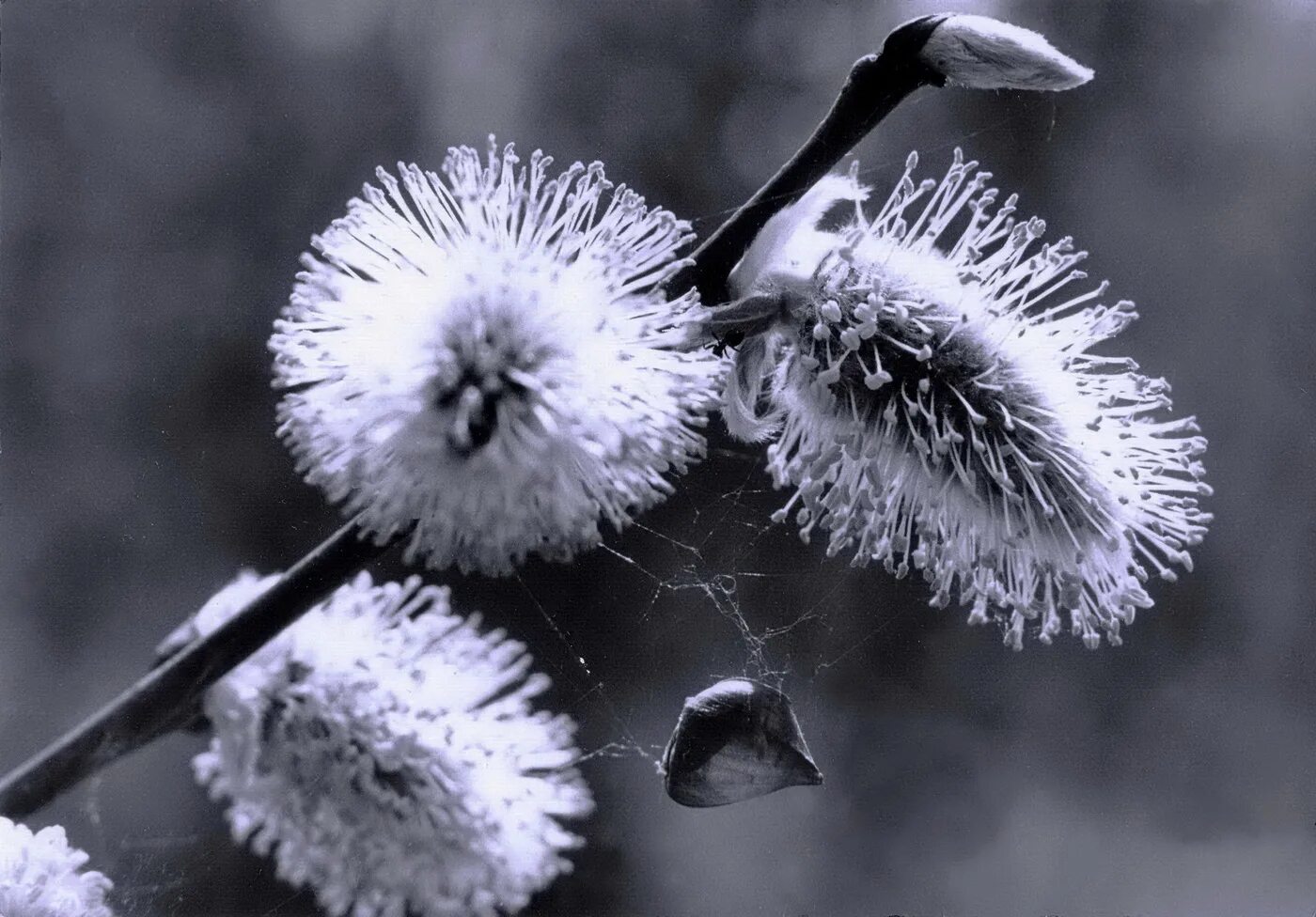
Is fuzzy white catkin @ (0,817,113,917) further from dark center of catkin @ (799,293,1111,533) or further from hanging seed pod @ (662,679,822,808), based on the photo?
dark center of catkin @ (799,293,1111,533)

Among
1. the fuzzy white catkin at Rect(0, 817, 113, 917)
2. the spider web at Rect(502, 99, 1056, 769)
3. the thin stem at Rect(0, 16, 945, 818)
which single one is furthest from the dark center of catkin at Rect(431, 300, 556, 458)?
the fuzzy white catkin at Rect(0, 817, 113, 917)

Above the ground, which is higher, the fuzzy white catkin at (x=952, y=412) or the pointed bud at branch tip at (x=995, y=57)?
the pointed bud at branch tip at (x=995, y=57)

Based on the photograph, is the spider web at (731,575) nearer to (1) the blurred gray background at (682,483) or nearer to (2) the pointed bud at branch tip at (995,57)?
(1) the blurred gray background at (682,483)

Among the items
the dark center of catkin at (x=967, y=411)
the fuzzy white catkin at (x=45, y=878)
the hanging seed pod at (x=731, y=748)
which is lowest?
the hanging seed pod at (x=731, y=748)

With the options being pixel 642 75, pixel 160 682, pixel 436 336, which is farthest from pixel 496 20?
pixel 160 682

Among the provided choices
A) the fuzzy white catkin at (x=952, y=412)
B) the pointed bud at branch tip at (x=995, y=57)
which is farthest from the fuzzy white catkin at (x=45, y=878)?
the pointed bud at branch tip at (x=995, y=57)

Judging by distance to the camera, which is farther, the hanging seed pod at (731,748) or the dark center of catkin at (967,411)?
the hanging seed pod at (731,748)

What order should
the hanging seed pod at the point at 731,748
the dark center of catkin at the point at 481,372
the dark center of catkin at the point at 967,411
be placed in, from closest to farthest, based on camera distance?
1. the dark center of catkin at the point at 481,372
2. the dark center of catkin at the point at 967,411
3. the hanging seed pod at the point at 731,748
